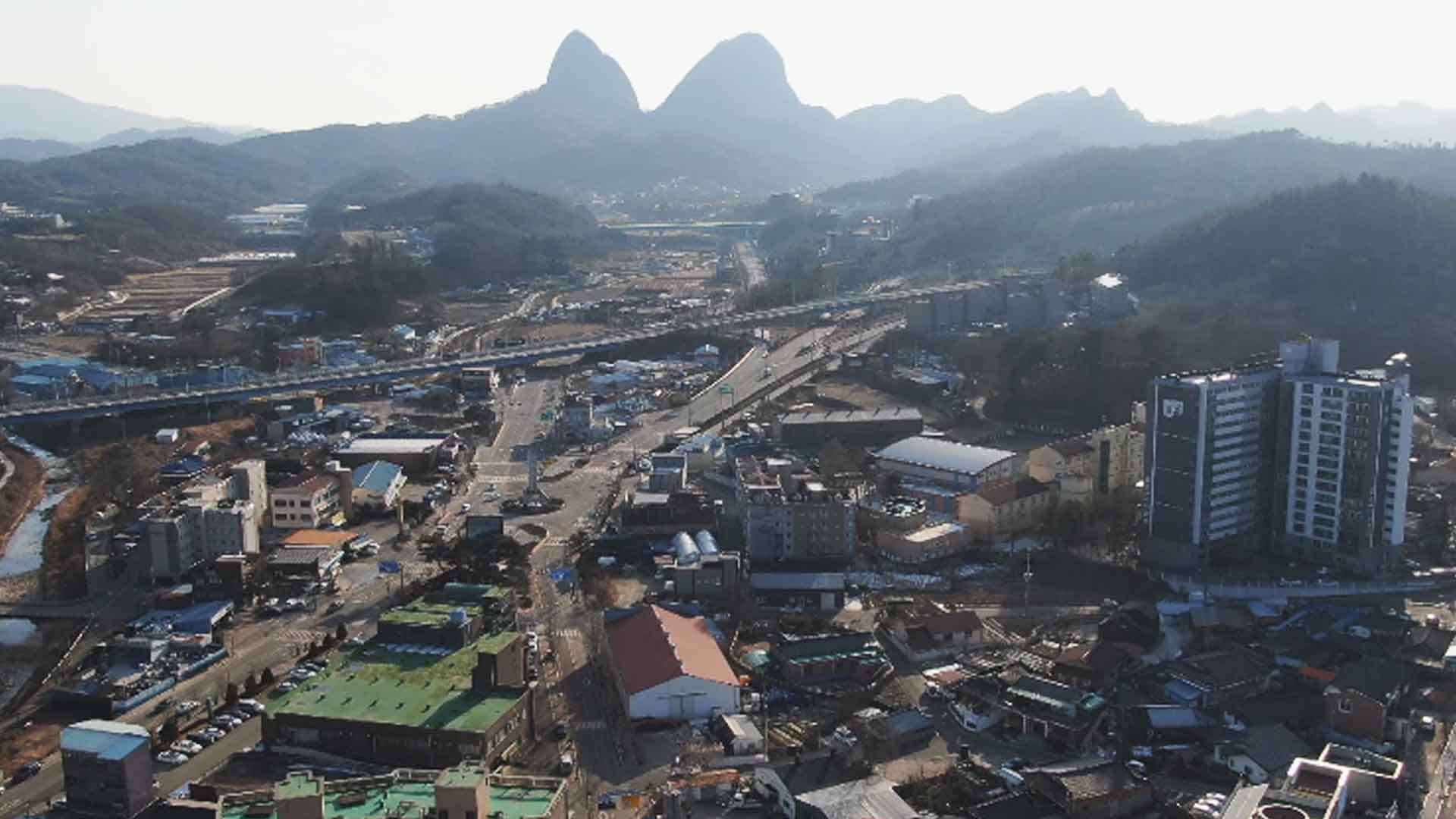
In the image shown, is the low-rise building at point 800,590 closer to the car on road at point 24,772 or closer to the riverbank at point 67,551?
the car on road at point 24,772

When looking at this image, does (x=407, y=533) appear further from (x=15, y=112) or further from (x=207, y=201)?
(x=15, y=112)

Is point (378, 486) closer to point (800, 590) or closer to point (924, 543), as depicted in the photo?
point (800, 590)

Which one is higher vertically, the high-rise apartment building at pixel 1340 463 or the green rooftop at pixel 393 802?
the high-rise apartment building at pixel 1340 463

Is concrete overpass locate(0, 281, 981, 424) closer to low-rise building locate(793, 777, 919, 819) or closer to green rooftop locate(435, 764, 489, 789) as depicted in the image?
green rooftop locate(435, 764, 489, 789)

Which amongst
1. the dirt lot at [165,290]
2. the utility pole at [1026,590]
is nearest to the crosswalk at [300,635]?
the utility pole at [1026,590]

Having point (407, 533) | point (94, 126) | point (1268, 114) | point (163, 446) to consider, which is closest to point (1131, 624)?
point (407, 533)

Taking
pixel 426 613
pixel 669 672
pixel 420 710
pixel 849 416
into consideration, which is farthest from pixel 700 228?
pixel 420 710
